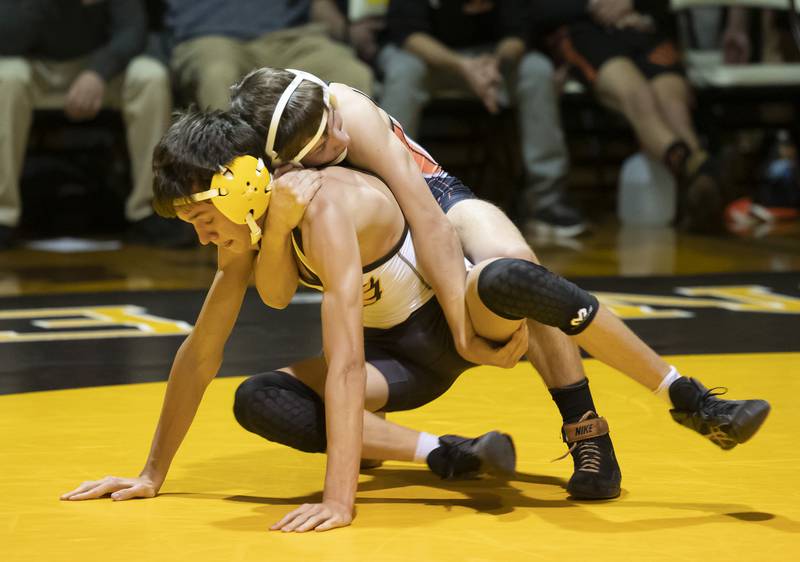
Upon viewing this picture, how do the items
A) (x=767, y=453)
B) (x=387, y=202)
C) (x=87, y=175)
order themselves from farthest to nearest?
(x=87, y=175), (x=767, y=453), (x=387, y=202)

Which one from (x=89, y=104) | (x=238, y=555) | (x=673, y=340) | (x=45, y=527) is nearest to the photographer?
(x=238, y=555)

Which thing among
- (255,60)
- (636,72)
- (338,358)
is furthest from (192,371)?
(636,72)

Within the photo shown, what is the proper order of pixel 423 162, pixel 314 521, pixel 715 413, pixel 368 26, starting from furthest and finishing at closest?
pixel 368 26, pixel 423 162, pixel 715 413, pixel 314 521

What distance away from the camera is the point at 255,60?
21.0ft

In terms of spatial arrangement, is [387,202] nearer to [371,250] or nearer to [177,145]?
[371,250]

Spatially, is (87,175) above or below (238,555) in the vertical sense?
below

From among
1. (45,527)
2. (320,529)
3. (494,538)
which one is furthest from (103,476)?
(494,538)

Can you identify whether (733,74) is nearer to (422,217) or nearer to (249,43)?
(249,43)

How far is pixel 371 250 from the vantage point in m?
2.62

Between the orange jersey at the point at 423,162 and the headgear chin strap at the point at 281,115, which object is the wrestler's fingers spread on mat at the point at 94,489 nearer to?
the headgear chin strap at the point at 281,115

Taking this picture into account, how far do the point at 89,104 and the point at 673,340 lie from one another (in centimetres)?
303

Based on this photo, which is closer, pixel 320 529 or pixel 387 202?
pixel 320 529

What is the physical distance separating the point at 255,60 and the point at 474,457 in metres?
4.03

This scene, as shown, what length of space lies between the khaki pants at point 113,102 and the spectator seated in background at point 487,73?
101 cm
